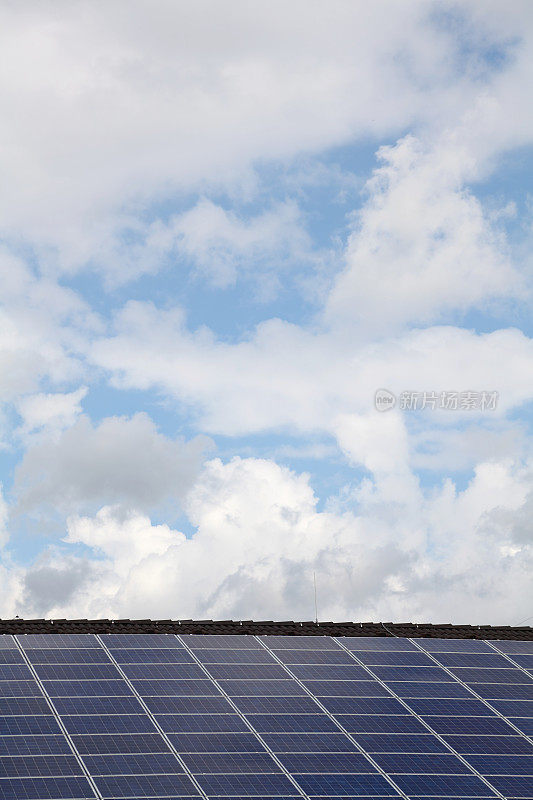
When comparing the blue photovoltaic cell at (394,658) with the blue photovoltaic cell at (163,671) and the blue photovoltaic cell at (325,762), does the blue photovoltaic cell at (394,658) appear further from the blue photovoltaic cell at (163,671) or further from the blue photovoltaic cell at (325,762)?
the blue photovoltaic cell at (325,762)

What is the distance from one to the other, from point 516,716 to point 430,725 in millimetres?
4757

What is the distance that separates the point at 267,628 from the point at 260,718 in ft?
33.3

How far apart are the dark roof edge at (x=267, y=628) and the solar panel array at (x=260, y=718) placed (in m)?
1.05

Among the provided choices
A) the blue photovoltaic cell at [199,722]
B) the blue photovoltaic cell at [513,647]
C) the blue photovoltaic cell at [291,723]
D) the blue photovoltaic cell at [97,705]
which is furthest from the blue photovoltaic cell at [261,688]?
the blue photovoltaic cell at [513,647]

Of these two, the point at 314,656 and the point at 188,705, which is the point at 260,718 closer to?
the point at 188,705

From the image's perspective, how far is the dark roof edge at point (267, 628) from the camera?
180 ft

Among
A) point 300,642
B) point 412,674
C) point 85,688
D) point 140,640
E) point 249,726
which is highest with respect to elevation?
point 140,640

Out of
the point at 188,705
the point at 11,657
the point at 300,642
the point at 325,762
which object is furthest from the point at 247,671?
the point at 11,657

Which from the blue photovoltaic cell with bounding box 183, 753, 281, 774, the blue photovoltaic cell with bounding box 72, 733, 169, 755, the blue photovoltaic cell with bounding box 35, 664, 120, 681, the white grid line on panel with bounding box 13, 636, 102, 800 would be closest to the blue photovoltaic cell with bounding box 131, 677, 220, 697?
the blue photovoltaic cell with bounding box 35, 664, 120, 681

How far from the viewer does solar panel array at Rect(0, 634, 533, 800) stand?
42.4m

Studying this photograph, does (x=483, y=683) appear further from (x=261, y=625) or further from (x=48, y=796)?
(x=48, y=796)

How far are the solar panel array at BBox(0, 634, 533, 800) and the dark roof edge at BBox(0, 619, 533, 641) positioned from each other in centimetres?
105

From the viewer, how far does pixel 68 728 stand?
44844 millimetres

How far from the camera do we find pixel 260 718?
4738 centimetres
